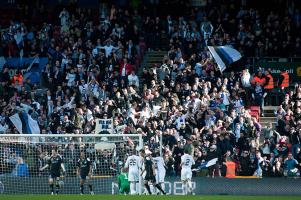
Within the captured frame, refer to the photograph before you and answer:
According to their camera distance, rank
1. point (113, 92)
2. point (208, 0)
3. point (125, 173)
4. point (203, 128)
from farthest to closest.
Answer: point (208, 0) < point (113, 92) < point (203, 128) < point (125, 173)

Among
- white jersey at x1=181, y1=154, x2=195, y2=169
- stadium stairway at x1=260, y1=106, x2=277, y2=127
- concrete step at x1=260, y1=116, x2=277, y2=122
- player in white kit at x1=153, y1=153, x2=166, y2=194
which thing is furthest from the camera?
concrete step at x1=260, y1=116, x2=277, y2=122

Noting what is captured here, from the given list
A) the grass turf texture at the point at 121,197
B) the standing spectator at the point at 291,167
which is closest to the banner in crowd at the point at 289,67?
the standing spectator at the point at 291,167

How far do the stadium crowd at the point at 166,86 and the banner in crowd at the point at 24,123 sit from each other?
20 centimetres

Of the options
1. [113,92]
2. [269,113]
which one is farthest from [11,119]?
[269,113]

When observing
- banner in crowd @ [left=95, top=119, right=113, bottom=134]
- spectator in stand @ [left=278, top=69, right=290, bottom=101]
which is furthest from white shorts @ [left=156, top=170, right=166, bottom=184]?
spectator in stand @ [left=278, top=69, right=290, bottom=101]

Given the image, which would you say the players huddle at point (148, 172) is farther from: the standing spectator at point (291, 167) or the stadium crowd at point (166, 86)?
the standing spectator at point (291, 167)

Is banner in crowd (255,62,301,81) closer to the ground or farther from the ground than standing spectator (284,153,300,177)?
farther from the ground

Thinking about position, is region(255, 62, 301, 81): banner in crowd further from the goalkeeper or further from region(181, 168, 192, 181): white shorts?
the goalkeeper

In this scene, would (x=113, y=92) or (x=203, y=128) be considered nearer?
(x=203, y=128)

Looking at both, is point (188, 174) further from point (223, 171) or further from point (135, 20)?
point (135, 20)

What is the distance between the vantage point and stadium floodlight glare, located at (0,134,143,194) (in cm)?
3388

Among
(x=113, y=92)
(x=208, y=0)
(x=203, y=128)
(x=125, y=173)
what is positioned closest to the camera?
(x=125, y=173)

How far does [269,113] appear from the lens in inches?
1634

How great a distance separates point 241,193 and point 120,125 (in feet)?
20.1
